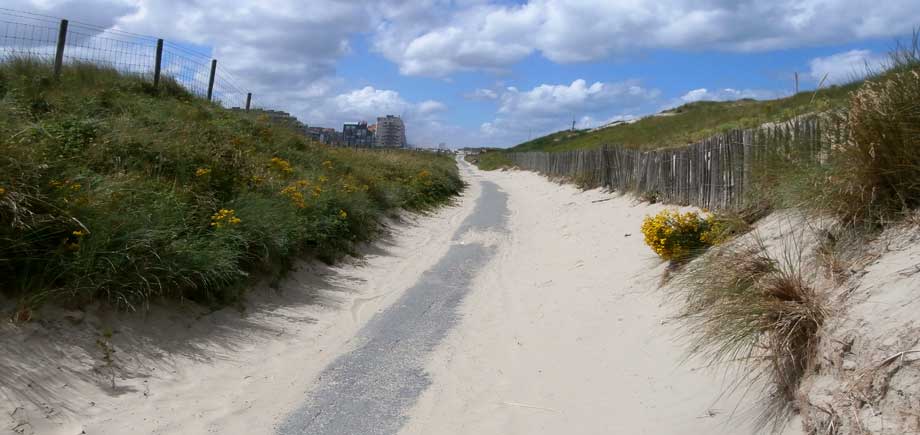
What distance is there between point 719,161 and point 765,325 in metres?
5.38

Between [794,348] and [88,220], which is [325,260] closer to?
[88,220]

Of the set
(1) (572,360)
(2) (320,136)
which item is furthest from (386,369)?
(2) (320,136)

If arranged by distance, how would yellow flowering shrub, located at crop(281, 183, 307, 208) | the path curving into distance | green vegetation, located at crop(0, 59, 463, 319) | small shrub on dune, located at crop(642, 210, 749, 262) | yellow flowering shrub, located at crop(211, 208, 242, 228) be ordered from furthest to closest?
yellow flowering shrub, located at crop(281, 183, 307, 208), yellow flowering shrub, located at crop(211, 208, 242, 228), small shrub on dune, located at crop(642, 210, 749, 262), green vegetation, located at crop(0, 59, 463, 319), the path curving into distance

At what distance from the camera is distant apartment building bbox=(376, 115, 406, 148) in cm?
5875

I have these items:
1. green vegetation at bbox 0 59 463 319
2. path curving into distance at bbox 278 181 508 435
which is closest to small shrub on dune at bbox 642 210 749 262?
path curving into distance at bbox 278 181 508 435

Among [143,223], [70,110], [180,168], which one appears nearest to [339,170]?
[70,110]

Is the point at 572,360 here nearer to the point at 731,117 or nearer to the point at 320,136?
the point at 320,136

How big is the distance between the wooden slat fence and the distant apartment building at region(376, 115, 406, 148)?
1756 inches

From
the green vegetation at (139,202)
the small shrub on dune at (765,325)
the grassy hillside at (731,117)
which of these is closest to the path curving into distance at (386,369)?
the green vegetation at (139,202)

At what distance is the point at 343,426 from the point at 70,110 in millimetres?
9020

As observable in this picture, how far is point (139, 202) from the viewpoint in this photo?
6.52 metres

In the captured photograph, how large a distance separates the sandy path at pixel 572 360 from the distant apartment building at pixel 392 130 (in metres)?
48.2

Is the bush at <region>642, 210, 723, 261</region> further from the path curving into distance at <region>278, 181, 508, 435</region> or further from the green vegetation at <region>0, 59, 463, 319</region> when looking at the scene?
the green vegetation at <region>0, 59, 463, 319</region>

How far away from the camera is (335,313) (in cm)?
739
